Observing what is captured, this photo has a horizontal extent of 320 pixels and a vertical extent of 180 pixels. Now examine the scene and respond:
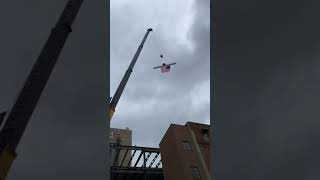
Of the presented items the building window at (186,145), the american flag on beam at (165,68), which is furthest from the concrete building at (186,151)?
the american flag on beam at (165,68)

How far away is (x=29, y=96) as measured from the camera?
17.1 meters

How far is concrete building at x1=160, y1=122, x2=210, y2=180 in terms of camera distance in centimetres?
5847

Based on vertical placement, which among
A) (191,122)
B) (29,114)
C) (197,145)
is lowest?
(29,114)

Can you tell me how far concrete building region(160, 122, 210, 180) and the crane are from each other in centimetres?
3933

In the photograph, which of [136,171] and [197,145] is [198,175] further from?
[136,171]

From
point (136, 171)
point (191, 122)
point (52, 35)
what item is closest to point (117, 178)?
point (136, 171)

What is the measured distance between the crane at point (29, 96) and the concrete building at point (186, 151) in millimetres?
39333

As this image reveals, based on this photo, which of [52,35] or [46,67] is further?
[52,35]

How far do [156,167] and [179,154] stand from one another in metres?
19.9

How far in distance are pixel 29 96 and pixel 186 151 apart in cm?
4337

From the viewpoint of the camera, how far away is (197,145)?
60188 millimetres

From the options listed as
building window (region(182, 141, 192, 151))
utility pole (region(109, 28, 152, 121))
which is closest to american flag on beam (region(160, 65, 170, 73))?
utility pole (region(109, 28, 152, 121))

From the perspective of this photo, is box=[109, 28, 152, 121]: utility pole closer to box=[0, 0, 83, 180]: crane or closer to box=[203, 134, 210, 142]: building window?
box=[203, 134, 210, 142]: building window

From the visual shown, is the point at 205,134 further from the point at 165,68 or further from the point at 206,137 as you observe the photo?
the point at 165,68
